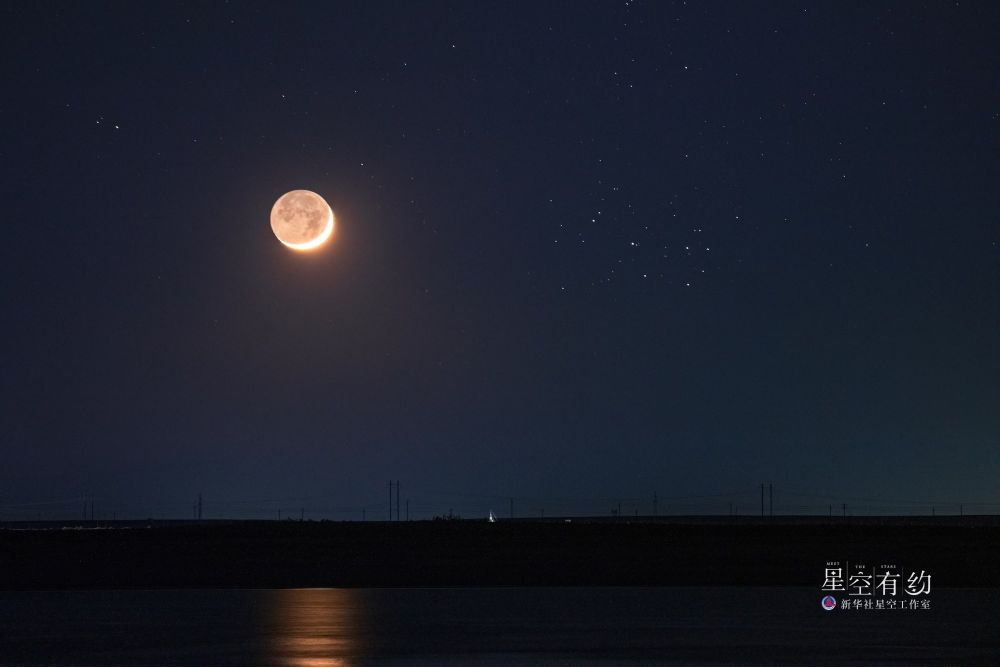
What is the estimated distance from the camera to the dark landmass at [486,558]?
4616cm

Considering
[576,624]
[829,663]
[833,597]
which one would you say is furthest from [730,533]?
[829,663]

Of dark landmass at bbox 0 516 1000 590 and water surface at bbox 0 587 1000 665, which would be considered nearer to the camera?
water surface at bbox 0 587 1000 665

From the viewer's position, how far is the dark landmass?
46.2 metres

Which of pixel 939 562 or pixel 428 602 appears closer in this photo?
pixel 428 602

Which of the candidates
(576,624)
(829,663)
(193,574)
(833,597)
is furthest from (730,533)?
(829,663)

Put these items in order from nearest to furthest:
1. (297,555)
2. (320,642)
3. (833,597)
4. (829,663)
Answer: (829,663), (320,642), (833,597), (297,555)

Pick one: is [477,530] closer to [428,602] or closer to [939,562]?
[939,562]

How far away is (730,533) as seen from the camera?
9181cm

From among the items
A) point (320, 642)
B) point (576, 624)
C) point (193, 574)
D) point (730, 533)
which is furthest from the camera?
point (730, 533)

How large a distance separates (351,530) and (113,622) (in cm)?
7707

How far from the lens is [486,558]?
60.1 m

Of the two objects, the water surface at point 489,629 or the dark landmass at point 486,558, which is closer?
the water surface at point 489,629

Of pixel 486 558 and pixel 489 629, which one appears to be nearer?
pixel 489 629

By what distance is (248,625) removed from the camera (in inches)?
1061
